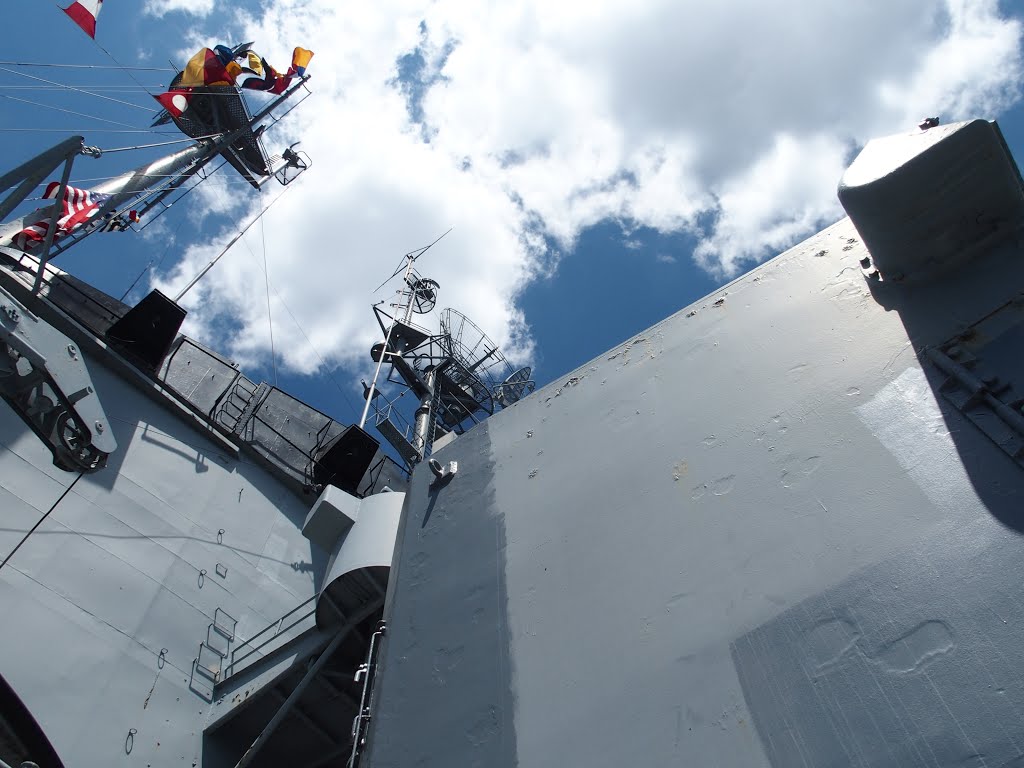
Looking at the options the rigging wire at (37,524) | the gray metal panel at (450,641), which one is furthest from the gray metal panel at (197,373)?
the gray metal panel at (450,641)

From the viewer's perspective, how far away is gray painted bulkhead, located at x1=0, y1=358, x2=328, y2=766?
26.5 ft

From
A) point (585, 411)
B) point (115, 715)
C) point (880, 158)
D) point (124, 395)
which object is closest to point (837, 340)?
point (880, 158)

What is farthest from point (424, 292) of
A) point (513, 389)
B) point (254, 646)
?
point (254, 646)

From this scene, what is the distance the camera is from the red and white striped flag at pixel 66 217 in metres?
12.0

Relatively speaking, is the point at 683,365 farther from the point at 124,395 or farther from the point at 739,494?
the point at 124,395

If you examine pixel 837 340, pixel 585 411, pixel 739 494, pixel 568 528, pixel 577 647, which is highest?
pixel 585 411

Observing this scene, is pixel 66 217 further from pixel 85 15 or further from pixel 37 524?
pixel 37 524

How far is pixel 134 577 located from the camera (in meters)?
9.50

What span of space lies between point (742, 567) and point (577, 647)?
3.48 feet

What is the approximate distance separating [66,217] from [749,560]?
13645mm

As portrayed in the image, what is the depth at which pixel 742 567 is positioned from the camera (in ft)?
11.6

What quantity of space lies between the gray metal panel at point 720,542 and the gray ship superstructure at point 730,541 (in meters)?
0.01

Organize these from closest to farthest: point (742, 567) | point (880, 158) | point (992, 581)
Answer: point (992, 581)
point (742, 567)
point (880, 158)

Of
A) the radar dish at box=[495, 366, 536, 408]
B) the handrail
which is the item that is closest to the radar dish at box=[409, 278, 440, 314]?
the radar dish at box=[495, 366, 536, 408]
